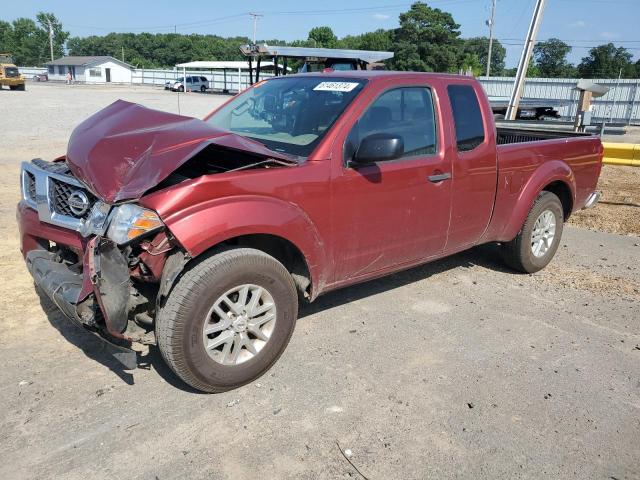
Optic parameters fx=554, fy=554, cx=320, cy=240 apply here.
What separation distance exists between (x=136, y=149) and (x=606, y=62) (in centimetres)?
8303

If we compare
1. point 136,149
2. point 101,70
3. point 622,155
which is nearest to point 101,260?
point 136,149

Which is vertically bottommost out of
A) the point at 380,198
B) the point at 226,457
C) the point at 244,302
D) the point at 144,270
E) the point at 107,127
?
the point at 226,457

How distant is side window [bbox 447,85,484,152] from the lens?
14.9 ft

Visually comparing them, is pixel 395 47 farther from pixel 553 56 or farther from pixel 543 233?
pixel 543 233

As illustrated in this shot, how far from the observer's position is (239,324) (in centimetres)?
335

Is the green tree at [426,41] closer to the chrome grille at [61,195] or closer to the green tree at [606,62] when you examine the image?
the green tree at [606,62]

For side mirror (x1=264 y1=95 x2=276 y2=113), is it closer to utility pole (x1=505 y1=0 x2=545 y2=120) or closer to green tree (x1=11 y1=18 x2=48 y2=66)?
utility pole (x1=505 y1=0 x2=545 y2=120)

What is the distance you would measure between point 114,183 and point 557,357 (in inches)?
128

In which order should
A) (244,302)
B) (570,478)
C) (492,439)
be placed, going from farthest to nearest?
1. (244,302)
2. (492,439)
3. (570,478)

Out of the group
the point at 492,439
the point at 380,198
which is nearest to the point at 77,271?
the point at 380,198

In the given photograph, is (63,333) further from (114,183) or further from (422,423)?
(422,423)

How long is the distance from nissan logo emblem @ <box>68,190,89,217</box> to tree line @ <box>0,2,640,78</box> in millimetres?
55047

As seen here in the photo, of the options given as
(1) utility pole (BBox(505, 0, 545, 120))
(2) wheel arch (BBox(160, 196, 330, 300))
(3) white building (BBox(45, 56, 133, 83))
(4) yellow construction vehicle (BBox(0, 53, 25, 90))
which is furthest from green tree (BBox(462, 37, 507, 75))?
(2) wheel arch (BBox(160, 196, 330, 300))

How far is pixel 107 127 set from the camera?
3744 millimetres
